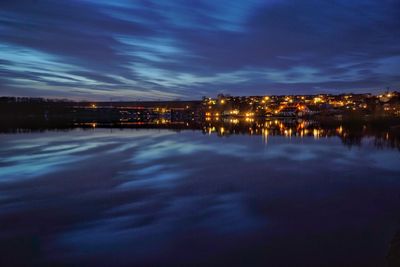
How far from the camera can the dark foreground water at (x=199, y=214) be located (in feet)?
29.8

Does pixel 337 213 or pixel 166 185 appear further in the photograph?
pixel 166 185

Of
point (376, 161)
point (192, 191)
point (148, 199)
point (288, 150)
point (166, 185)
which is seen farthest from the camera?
point (288, 150)

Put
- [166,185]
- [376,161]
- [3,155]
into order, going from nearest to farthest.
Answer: [166,185] < [376,161] < [3,155]

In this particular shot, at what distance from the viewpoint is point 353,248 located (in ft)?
30.7

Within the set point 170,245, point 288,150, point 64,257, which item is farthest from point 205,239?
point 288,150

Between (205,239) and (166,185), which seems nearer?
(205,239)

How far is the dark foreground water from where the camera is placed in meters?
9.07

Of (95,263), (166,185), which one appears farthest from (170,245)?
(166,185)

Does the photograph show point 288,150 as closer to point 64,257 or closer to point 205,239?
point 205,239

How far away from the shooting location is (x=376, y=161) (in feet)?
79.3

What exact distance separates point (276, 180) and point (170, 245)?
31.0ft

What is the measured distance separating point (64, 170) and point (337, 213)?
1493cm

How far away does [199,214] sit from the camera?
12.2 m

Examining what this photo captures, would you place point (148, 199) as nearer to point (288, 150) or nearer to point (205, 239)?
point (205, 239)
